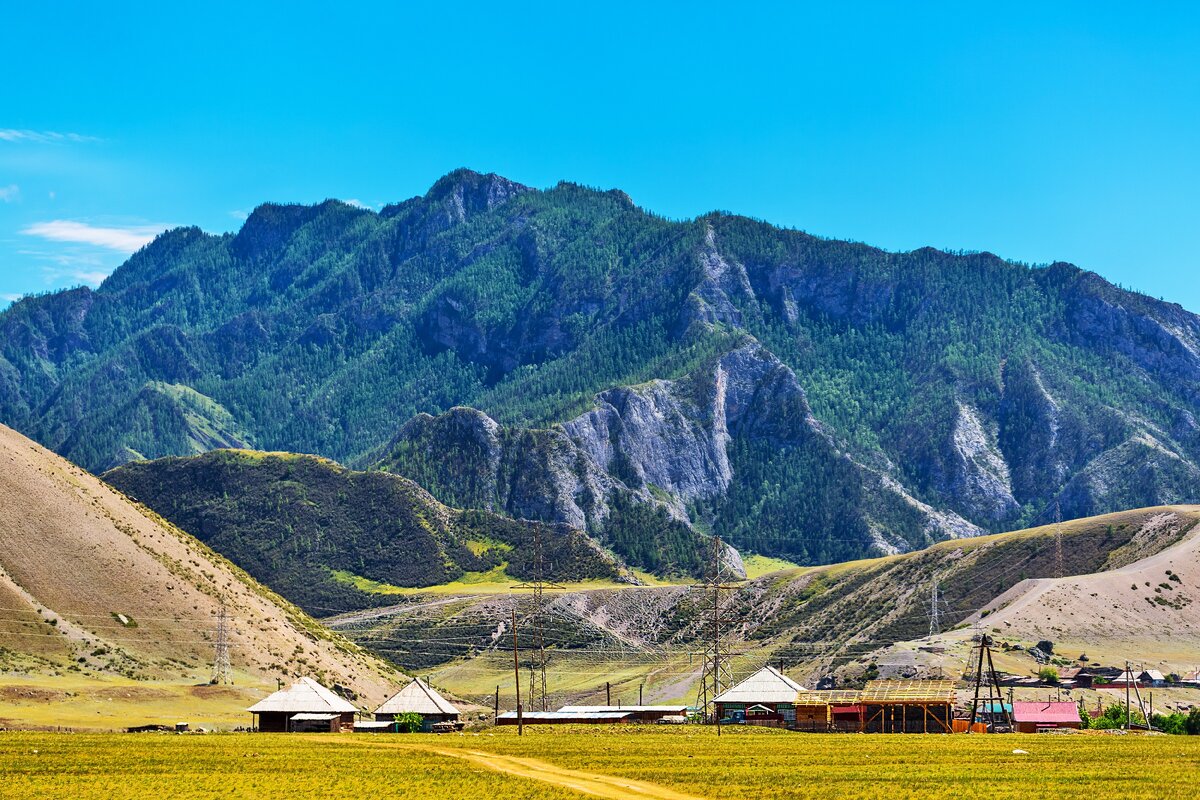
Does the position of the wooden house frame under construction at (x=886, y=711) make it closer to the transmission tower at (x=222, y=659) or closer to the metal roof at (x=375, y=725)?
the metal roof at (x=375, y=725)

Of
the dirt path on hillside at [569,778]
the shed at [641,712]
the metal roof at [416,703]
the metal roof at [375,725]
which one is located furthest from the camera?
the shed at [641,712]

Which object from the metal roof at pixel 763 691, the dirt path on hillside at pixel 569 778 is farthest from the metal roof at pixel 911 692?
the dirt path on hillside at pixel 569 778

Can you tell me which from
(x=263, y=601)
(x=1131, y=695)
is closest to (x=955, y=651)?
(x=1131, y=695)

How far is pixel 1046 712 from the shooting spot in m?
142

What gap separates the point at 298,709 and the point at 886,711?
48691mm

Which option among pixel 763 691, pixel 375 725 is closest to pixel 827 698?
pixel 763 691

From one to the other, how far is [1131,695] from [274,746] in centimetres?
8939

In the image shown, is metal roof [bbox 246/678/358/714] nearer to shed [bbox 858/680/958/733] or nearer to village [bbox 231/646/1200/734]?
village [bbox 231/646/1200/734]

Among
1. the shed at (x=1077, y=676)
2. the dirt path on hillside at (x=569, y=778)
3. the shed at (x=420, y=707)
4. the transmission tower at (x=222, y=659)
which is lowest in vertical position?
the dirt path on hillside at (x=569, y=778)

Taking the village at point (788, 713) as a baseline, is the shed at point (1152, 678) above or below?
above

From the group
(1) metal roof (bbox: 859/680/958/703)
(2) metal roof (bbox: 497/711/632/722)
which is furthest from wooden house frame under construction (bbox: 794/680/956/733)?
(2) metal roof (bbox: 497/711/632/722)

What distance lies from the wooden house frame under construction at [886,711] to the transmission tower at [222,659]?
54301 millimetres

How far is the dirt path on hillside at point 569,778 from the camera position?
82375 millimetres

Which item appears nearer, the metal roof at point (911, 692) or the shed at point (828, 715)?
the metal roof at point (911, 692)
